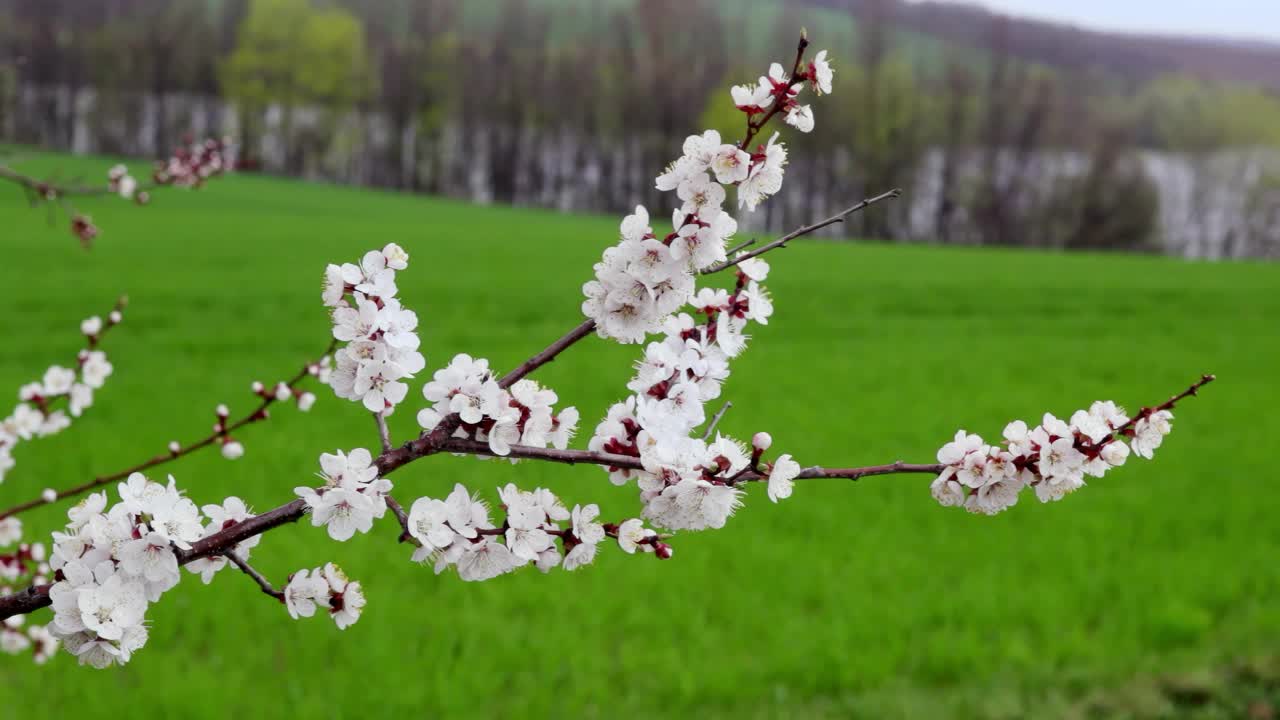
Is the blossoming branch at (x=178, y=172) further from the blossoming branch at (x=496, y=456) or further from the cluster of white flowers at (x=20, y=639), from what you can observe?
the blossoming branch at (x=496, y=456)

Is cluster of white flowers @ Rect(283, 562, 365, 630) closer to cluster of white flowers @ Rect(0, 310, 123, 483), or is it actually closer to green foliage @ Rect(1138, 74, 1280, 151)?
cluster of white flowers @ Rect(0, 310, 123, 483)

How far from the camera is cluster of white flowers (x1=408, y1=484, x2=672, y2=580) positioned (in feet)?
3.80

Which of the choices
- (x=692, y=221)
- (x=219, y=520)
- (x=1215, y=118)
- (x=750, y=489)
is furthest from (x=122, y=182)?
(x=1215, y=118)

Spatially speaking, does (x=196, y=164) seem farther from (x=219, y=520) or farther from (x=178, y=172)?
(x=219, y=520)

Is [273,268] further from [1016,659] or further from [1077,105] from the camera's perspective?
[1077,105]

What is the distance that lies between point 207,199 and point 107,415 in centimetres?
2842

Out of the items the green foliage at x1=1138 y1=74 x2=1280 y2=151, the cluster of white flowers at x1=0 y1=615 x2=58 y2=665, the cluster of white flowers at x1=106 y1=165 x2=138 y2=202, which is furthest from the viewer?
the green foliage at x1=1138 y1=74 x2=1280 y2=151

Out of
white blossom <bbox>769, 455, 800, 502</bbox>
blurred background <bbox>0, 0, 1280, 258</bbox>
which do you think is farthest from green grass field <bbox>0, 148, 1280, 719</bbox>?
blurred background <bbox>0, 0, 1280, 258</bbox>

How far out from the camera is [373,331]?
1180mm

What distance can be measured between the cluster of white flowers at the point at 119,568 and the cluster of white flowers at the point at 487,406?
0.29 m

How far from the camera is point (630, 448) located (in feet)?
4.14

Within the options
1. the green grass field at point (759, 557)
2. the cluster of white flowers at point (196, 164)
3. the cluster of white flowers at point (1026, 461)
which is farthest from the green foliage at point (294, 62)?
the cluster of white flowers at point (1026, 461)

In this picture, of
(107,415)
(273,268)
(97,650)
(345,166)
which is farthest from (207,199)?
(97,650)

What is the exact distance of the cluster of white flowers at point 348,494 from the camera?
1089mm
